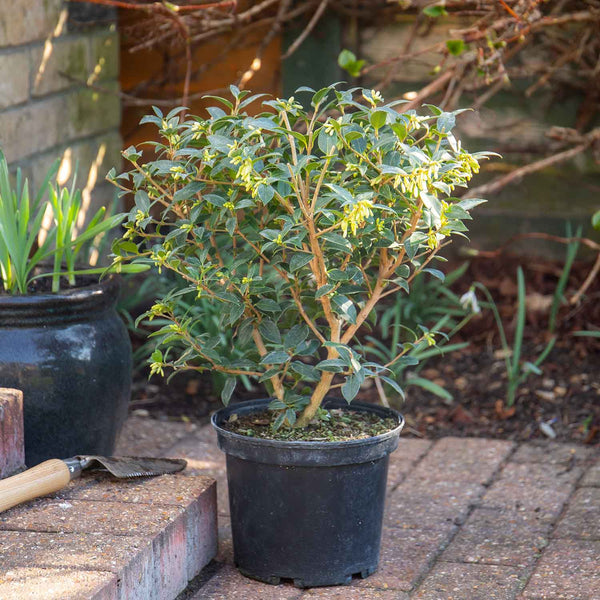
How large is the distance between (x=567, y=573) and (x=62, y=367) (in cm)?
131

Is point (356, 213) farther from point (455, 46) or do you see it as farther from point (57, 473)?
point (455, 46)

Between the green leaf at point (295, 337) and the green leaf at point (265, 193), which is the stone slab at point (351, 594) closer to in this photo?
the green leaf at point (295, 337)

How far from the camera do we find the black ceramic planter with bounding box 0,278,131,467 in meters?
2.47

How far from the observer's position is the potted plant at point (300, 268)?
2.07 m

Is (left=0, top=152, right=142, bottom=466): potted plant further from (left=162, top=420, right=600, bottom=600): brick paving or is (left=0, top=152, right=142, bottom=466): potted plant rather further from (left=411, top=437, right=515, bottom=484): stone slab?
(left=411, top=437, right=515, bottom=484): stone slab

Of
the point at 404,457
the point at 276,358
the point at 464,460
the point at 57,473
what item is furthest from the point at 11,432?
the point at 464,460

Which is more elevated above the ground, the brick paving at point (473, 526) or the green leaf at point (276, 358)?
the green leaf at point (276, 358)

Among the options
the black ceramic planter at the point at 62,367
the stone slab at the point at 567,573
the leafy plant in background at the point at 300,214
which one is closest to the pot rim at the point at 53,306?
the black ceramic planter at the point at 62,367

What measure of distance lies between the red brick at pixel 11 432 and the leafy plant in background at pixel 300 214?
1.16 feet

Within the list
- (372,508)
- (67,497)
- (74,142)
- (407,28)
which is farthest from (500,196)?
(67,497)

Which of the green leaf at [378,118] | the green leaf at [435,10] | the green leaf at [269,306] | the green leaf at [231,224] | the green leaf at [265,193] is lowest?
the green leaf at [269,306]

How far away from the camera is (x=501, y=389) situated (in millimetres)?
3494

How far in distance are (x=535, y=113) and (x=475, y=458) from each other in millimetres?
1756

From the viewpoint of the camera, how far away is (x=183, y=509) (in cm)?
221
